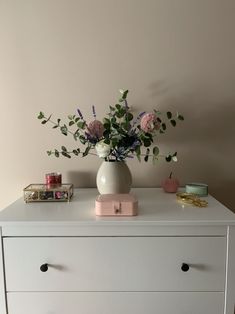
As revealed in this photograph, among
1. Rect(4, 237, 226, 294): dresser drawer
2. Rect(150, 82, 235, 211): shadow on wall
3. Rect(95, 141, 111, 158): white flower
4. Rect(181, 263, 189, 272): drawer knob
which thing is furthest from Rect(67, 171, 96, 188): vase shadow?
Rect(181, 263, 189, 272): drawer knob

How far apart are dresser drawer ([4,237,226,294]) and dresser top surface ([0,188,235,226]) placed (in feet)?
0.21

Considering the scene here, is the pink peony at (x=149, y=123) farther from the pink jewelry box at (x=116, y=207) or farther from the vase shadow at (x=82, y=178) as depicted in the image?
the vase shadow at (x=82, y=178)

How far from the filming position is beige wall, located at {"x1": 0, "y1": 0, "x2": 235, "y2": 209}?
4.35 feet

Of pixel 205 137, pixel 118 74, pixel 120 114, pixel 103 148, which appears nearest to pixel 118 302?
pixel 103 148

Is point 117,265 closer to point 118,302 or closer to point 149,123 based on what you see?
point 118,302

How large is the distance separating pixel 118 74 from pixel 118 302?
3.10ft

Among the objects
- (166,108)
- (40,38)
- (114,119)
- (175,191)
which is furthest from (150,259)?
(40,38)

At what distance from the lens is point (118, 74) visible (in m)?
1.35

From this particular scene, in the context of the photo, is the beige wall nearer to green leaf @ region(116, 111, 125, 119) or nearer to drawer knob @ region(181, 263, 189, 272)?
green leaf @ region(116, 111, 125, 119)

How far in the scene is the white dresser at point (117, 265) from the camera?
3.11 ft

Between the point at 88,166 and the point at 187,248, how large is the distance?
63 centimetres

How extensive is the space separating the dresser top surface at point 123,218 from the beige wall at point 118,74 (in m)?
0.26

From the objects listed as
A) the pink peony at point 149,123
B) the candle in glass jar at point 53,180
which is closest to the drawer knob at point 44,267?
the candle in glass jar at point 53,180

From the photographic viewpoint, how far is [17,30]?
1.34 meters
